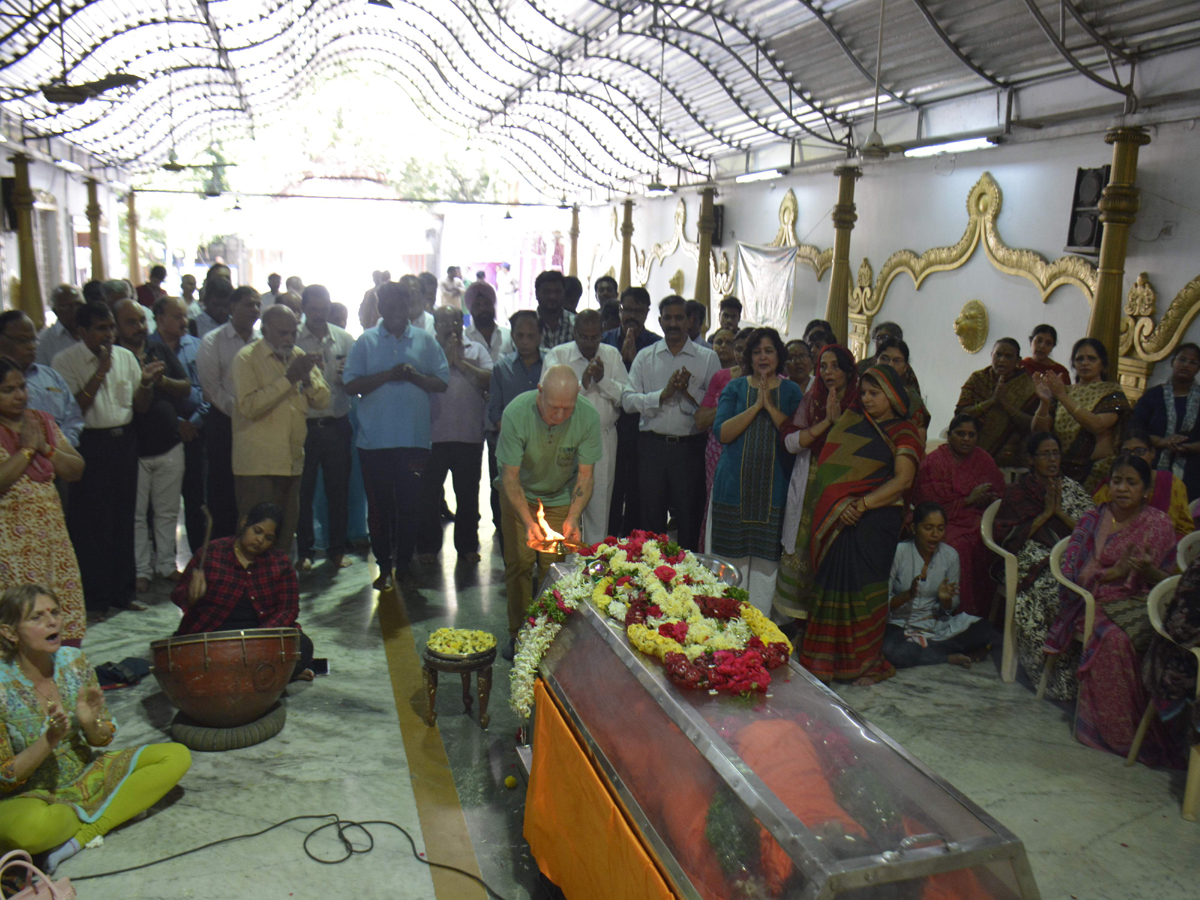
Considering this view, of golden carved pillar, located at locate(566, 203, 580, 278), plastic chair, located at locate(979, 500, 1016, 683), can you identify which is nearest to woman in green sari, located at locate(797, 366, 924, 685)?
plastic chair, located at locate(979, 500, 1016, 683)

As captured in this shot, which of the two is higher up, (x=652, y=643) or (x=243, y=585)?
(x=652, y=643)

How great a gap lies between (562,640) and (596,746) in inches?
29.9

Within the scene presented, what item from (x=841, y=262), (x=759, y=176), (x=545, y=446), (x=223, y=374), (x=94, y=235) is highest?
(x=759, y=176)

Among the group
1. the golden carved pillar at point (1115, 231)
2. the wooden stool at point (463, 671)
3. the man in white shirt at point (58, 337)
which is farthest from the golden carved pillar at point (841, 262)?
the man in white shirt at point (58, 337)

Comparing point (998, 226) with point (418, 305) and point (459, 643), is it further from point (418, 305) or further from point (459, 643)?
point (459, 643)

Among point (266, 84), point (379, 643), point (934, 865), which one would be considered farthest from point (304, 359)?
point (266, 84)

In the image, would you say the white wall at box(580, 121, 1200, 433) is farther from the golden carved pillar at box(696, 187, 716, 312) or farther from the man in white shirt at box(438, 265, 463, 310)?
the man in white shirt at box(438, 265, 463, 310)

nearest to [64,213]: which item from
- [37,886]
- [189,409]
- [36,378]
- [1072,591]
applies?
[189,409]

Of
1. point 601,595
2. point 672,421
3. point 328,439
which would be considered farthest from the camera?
point 328,439

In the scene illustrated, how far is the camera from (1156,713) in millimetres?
4160

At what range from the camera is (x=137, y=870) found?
10.4 ft

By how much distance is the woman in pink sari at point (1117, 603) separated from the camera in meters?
4.28

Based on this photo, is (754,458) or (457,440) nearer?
(754,458)

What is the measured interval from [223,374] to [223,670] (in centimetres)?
254
